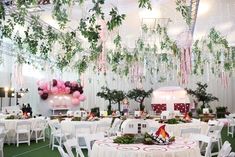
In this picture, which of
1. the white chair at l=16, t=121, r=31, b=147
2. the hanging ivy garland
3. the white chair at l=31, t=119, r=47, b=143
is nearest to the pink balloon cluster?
the hanging ivy garland

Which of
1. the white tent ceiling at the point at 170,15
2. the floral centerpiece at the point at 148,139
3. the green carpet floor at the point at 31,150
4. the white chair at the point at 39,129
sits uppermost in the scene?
the white tent ceiling at the point at 170,15


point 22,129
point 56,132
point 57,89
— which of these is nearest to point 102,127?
point 56,132

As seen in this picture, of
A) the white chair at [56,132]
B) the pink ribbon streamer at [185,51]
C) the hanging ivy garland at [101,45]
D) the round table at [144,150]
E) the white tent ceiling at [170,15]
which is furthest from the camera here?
the pink ribbon streamer at [185,51]

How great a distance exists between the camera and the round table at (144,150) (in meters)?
4.11

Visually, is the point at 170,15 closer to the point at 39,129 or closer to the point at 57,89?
the point at 39,129

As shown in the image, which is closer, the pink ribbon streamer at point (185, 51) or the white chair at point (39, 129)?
the white chair at point (39, 129)

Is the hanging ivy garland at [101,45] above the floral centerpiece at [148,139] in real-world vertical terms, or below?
above

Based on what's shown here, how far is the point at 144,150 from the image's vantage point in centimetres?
421

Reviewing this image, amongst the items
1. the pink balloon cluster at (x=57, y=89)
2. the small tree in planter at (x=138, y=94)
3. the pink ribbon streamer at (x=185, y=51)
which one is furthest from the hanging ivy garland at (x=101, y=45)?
the pink balloon cluster at (x=57, y=89)

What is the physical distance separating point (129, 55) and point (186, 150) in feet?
32.3

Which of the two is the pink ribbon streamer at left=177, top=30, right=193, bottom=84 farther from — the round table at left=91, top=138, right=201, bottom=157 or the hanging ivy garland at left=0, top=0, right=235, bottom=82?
the round table at left=91, top=138, right=201, bottom=157

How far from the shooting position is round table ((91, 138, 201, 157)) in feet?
13.5

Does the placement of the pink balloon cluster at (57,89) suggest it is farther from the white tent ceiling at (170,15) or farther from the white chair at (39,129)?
the white chair at (39,129)

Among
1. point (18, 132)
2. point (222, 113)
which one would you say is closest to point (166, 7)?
point (18, 132)
